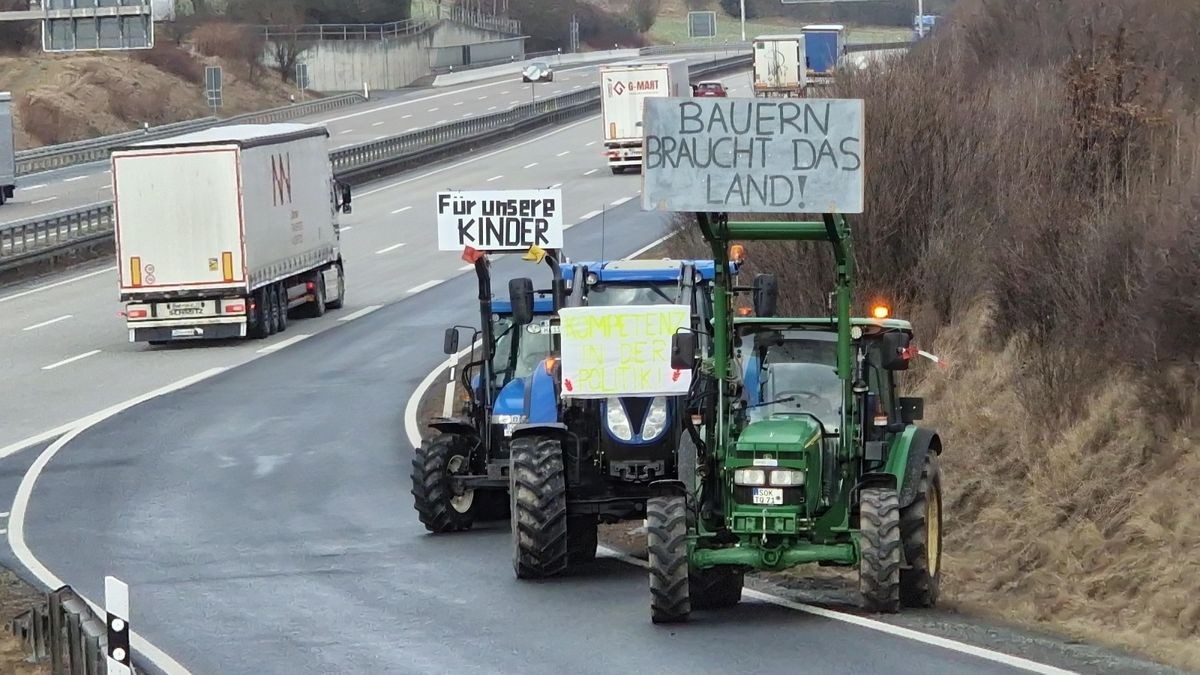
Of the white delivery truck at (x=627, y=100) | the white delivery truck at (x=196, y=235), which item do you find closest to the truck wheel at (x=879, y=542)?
the white delivery truck at (x=196, y=235)

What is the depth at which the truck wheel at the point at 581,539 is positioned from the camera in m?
16.1

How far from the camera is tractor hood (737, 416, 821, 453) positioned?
13.0 metres

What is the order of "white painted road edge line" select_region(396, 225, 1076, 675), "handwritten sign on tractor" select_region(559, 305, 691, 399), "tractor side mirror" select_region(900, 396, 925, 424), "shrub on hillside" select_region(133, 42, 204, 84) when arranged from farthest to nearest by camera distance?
Result: "shrub on hillside" select_region(133, 42, 204, 84) → "handwritten sign on tractor" select_region(559, 305, 691, 399) → "tractor side mirror" select_region(900, 396, 925, 424) → "white painted road edge line" select_region(396, 225, 1076, 675)

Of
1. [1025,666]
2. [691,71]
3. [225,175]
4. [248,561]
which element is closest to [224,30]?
[691,71]

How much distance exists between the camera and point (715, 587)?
1395cm

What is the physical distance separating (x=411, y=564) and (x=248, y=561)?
1663 millimetres

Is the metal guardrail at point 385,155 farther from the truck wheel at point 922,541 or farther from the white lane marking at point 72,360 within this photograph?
the truck wheel at point 922,541

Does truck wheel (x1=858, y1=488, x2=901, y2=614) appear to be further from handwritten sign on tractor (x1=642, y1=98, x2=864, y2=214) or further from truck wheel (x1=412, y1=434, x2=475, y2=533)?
truck wheel (x1=412, y1=434, x2=475, y2=533)

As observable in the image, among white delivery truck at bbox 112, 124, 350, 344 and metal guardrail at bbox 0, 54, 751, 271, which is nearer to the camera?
white delivery truck at bbox 112, 124, 350, 344

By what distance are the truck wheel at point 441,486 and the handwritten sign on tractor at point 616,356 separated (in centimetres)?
270

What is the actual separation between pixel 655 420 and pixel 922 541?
9.88 ft

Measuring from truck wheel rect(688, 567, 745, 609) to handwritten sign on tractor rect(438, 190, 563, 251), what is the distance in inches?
244

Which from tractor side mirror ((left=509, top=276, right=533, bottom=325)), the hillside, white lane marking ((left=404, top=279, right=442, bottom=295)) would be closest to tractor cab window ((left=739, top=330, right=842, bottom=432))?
tractor side mirror ((left=509, top=276, right=533, bottom=325))

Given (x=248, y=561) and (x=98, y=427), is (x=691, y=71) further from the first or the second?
(x=248, y=561)
